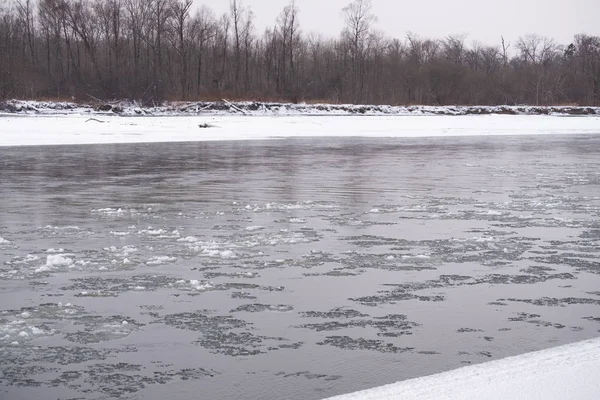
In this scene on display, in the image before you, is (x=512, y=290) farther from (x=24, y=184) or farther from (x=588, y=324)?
(x=24, y=184)

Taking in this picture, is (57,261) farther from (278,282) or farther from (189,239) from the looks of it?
(278,282)

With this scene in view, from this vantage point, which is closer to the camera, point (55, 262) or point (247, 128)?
point (55, 262)

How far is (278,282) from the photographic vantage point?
22.8 feet

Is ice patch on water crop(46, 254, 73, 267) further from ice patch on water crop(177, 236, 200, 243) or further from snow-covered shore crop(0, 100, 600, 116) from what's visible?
snow-covered shore crop(0, 100, 600, 116)

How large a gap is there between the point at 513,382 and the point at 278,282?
303 centimetres

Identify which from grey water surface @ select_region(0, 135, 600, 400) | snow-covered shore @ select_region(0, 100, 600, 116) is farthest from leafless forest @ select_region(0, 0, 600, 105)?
grey water surface @ select_region(0, 135, 600, 400)

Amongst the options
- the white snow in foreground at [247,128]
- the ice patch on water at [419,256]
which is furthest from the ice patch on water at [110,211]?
the white snow in foreground at [247,128]

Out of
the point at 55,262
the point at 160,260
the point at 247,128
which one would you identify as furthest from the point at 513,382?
the point at 247,128

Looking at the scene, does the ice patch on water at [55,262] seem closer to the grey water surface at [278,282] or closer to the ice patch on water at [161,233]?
the grey water surface at [278,282]

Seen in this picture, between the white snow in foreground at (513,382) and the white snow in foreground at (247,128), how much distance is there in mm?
23130

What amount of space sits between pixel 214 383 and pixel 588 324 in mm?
2702

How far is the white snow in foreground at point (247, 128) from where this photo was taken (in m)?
29.3

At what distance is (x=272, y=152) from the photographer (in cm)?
2306

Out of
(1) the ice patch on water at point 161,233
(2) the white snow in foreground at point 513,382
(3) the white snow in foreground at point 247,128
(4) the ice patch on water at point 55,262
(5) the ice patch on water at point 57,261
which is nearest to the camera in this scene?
(2) the white snow in foreground at point 513,382
